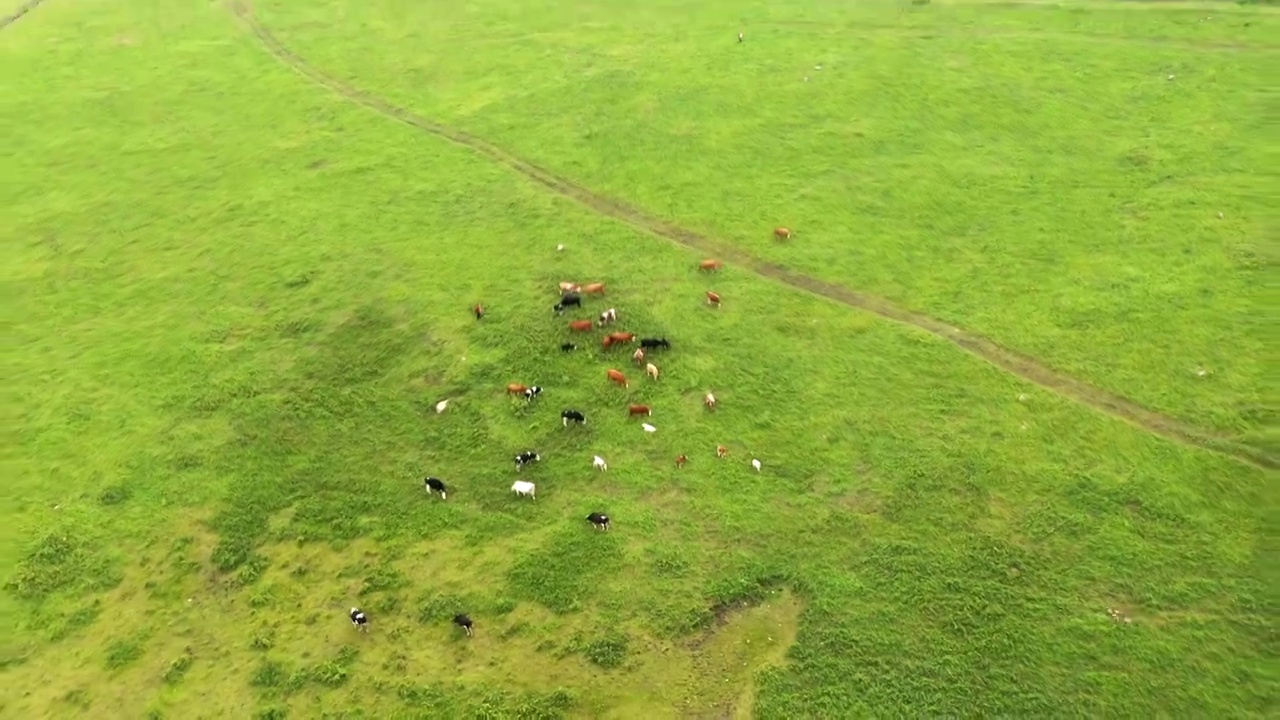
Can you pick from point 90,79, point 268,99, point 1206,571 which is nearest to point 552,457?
point 1206,571

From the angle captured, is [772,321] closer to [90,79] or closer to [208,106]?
[208,106]

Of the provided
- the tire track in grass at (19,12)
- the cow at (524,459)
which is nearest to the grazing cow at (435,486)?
the cow at (524,459)

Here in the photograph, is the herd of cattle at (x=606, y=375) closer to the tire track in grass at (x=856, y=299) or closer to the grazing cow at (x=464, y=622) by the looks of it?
the grazing cow at (x=464, y=622)

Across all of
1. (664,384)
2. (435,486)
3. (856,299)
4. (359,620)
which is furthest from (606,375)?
(359,620)

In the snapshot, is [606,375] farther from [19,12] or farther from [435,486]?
[19,12]

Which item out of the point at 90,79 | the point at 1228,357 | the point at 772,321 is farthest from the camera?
the point at 90,79

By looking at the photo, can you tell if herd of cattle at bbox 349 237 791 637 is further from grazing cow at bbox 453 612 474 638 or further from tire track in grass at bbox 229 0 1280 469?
tire track in grass at bbox 229 0 1280 469
